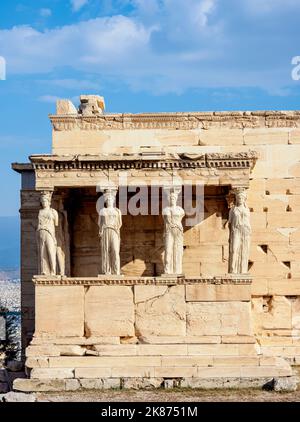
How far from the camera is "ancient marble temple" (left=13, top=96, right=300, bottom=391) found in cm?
1745

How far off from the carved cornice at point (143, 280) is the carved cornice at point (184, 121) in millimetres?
3313

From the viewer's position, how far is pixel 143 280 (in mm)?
17750

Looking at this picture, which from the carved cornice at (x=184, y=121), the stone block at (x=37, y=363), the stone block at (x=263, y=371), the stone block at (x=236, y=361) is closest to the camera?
the stone block at (x=263, y=371)

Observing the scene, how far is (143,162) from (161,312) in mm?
2713

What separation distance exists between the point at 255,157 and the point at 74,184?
10.9 feet

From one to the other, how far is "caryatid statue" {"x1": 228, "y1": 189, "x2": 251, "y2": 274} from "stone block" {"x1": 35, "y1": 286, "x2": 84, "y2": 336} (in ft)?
9.09

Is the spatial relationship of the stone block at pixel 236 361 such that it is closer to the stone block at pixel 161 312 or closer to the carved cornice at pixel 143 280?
the stone block at pixel 161 312

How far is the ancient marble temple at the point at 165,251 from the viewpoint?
17453mm

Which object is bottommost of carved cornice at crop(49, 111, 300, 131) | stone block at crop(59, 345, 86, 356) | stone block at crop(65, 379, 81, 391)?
stone block at crop(65, 379, 81, 391)

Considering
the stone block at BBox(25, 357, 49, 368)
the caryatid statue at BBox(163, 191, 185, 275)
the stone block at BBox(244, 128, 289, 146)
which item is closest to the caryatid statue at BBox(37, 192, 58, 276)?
the stone block at BBox(25, 357, 49, 368)

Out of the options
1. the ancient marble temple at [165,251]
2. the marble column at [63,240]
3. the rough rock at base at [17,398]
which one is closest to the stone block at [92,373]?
the ancient marble temple at [165,251]

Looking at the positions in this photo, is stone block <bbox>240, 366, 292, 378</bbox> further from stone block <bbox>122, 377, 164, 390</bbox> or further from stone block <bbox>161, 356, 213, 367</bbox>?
stone block <bbox>122, 377, 164, 390</bbox>

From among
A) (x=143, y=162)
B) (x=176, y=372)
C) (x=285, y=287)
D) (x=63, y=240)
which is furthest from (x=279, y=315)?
(x=63, y=240)

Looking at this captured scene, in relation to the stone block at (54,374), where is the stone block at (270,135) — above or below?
above
